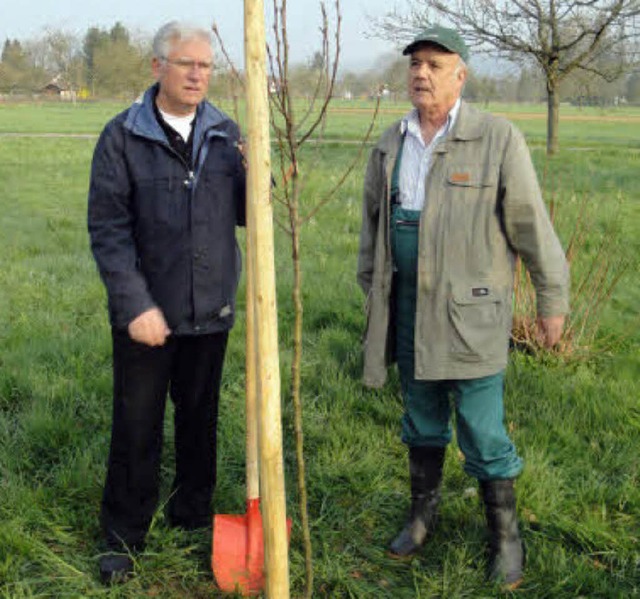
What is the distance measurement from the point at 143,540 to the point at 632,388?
308cm

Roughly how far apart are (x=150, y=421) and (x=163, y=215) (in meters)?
0.83

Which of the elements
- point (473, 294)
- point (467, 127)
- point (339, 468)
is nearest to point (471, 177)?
point (467, 127)

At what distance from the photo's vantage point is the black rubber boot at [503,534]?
3.02m

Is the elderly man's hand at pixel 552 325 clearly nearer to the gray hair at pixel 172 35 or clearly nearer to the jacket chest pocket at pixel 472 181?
the jacket chest pocket at pixel 472 181

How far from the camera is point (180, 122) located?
9.10 feet

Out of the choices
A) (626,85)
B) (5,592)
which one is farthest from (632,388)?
(626,85)

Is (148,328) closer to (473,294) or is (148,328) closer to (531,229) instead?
(473,294)

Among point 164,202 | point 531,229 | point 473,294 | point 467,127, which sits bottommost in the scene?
point 473,294

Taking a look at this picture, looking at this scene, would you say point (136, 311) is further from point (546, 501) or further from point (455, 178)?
point (546, 501)

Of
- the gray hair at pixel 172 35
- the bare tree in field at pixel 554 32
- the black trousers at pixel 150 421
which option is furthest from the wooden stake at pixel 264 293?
the bare tree in field at pixel 554 32

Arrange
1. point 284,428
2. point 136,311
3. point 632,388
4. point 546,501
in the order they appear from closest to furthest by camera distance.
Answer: point 136,311
point 546,501
point 284,428
point 632,388

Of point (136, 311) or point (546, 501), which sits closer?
point (136, 311)

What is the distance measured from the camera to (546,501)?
136 inches

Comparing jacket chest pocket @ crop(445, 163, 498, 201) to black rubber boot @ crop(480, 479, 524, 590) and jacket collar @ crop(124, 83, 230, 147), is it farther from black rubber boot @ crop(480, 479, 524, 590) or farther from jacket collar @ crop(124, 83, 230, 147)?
black rubber boot @ crop(480, 479, 524, 590)
